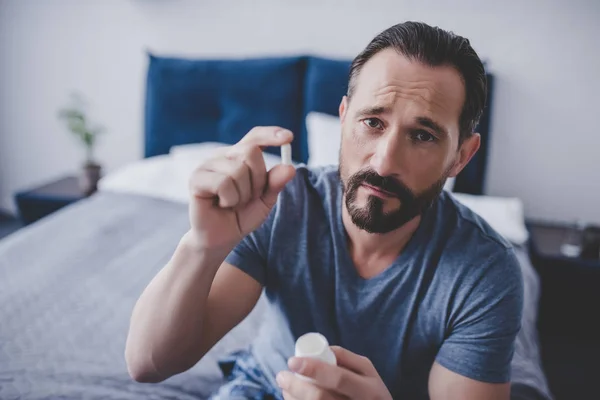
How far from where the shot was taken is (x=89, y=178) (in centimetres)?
233

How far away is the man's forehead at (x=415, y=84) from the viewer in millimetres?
811

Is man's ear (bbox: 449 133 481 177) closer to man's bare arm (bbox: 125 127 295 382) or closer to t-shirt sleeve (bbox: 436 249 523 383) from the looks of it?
t-shirt sleeve (bbox: 436 249 523 383)

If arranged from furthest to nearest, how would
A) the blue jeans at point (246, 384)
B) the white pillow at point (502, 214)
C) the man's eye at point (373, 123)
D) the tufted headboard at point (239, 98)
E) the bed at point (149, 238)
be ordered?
the tufted headboard at point (239, 98) → the white pillow at point (502, 214) → the bed at point (149, 238) → the blue jeans at point (246, 384) → the man's eye at point (373, 123)

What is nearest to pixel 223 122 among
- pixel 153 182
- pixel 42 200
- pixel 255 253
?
pixel 153 182

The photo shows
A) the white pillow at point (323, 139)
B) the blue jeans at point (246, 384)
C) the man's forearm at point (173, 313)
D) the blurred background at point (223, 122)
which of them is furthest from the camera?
the white pillow at point (323, 139)

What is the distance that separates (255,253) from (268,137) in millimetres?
338

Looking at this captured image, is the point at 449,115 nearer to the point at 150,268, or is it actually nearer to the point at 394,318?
the point at 394,318

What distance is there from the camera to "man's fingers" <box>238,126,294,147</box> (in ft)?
2.05

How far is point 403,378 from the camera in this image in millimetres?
906

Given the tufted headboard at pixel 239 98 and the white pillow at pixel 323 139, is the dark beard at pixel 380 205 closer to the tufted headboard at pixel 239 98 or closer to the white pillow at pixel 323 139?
the white pillow at pixel 323 139

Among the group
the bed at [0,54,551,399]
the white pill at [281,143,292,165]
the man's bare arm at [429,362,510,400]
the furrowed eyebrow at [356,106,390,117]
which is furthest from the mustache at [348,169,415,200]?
the bed at [0,54,551,399]

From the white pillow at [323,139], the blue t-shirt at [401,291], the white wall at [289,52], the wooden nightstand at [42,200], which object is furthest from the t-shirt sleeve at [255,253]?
the wooden nightstand at [42,200]

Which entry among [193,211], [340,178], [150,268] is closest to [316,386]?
[193,211]

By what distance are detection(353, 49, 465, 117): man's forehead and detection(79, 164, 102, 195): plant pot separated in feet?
6.13
